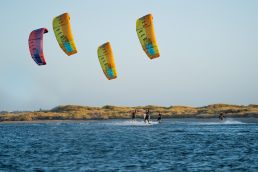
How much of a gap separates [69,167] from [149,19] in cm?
3152

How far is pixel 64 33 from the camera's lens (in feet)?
194

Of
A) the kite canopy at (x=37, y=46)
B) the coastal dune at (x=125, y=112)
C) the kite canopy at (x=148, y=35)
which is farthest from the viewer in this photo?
the coastal dune at (x=125, y=112)

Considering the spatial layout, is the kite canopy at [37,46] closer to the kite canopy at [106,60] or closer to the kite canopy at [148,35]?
the kite canopy at [106,60]

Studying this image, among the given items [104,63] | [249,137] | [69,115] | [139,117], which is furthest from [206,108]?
[249,137]

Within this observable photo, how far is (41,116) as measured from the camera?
116 metres

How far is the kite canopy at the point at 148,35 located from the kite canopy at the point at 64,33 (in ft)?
22.9

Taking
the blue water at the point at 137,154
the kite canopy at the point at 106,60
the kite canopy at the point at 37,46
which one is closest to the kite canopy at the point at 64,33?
the kite canopy at the point at 37,46

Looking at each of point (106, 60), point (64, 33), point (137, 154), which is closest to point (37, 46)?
point (64, 33)

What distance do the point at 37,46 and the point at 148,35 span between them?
11278mm

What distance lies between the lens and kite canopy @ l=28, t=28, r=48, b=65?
57344mm

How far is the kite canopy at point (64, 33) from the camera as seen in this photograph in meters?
58.9

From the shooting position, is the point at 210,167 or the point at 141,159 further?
the point at 141,159

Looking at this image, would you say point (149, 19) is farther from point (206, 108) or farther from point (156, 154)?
point (206, 108)

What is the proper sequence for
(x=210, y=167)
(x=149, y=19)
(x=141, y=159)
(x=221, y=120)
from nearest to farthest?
1. (x=210, y=167)
2. (x=141, y=159)
3. (x=149, y=19)
4. (x=221, y=120)
